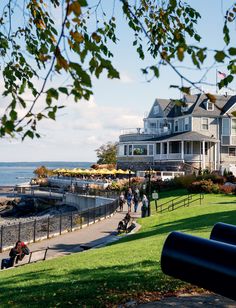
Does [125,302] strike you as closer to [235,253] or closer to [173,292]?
[173,292]

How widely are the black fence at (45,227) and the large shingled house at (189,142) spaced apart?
28.5m

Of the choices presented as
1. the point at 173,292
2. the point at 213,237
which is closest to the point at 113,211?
the point at 173,292

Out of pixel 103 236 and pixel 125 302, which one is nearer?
pixel 125 302

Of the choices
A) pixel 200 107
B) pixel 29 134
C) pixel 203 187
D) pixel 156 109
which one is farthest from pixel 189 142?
pixel 29 134

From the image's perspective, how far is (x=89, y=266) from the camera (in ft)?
39.7

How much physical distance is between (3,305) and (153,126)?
214ft

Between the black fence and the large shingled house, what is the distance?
28.5 metres

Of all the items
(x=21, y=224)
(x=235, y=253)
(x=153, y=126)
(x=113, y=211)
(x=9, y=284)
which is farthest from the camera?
(x=153, y=126)

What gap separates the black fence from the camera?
2478 centimetres

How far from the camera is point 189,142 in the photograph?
61.6 meters

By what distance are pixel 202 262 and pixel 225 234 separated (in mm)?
1246

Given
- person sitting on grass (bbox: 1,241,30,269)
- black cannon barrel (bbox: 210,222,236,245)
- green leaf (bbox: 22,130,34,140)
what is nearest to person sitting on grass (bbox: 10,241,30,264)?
person sitting on grass (bbox: 1,241,30,269)

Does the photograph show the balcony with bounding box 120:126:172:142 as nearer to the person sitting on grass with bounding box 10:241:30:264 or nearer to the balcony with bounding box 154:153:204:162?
the balcony with bounding box 154:153:204:162

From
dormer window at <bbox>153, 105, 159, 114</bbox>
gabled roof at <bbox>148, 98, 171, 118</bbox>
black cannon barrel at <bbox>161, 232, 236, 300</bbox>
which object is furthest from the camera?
dormer window at <bbox>153, 105, 159, 114</bbox>
